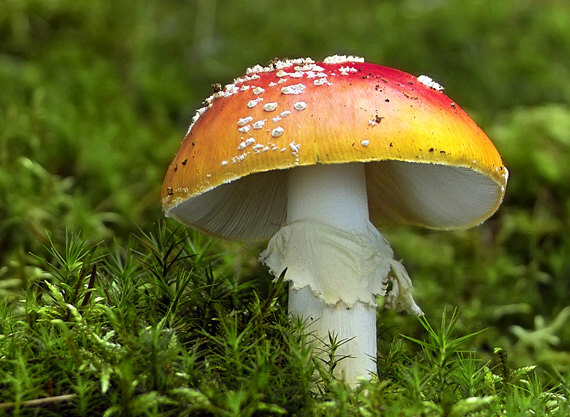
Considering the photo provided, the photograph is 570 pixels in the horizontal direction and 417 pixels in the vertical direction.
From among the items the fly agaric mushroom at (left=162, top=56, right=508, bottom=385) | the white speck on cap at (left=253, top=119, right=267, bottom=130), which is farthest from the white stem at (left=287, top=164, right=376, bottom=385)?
the white speck on cap at (left=253, top=119, right=267, bottom=130)

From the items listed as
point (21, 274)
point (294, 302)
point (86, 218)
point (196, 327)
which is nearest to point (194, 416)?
point (196, 327)

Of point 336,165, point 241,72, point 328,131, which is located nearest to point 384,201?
point 336,165

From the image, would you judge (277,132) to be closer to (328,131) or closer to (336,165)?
(328,131)

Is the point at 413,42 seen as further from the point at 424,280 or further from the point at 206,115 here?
the point at 206,115

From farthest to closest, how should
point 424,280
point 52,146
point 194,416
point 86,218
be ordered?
point 52,146 → point 424,280 → point 86,218 → point 194,416

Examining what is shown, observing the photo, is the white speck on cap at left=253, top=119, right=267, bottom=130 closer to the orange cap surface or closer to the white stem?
the orange cap surface
